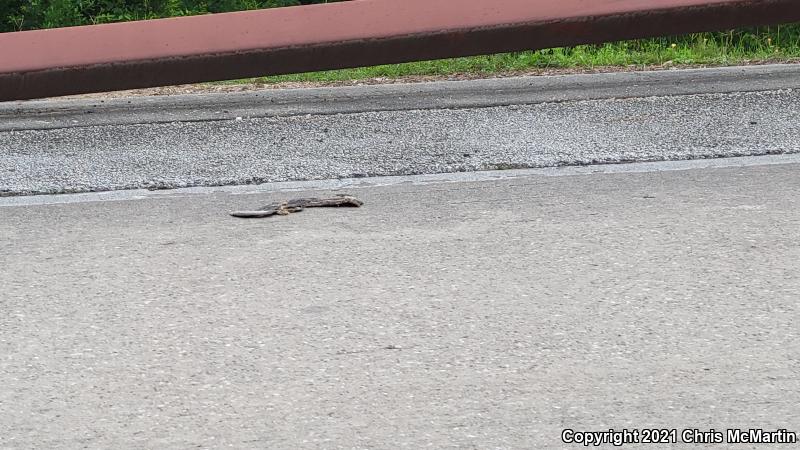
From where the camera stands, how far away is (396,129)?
6137mm

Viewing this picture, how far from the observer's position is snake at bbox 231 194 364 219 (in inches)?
185

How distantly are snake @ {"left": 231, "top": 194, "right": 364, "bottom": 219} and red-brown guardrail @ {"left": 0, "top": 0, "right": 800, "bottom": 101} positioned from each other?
1.62 meters

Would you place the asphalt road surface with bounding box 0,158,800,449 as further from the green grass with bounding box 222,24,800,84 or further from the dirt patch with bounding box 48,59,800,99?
the green grass with bounding box 222,24,800,84

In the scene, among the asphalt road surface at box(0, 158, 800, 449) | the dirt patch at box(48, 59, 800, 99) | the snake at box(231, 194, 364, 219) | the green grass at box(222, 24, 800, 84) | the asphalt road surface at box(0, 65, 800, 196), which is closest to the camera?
the asphalt road surface at box(0, 158, 800, 449)

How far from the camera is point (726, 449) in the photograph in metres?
2.69

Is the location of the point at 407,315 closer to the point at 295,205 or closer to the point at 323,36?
the point at 295,205

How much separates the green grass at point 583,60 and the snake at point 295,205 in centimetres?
296

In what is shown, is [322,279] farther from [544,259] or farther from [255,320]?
[544,259]

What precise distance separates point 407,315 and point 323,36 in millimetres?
3047

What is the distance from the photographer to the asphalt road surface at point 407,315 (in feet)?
9.46

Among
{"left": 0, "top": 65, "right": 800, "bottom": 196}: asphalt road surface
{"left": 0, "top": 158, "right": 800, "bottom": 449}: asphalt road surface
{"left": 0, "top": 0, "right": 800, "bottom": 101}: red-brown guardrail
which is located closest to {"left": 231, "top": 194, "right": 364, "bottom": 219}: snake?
{"left": 0, "top": 158, "right": 800, "bottom": 449}: asphalt road surface

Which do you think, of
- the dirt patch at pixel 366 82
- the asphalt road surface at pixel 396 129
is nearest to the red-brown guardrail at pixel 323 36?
the asphalt road surface at pixel 396 129

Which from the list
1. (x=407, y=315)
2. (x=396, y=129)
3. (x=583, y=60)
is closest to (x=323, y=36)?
(x=396, y=129)

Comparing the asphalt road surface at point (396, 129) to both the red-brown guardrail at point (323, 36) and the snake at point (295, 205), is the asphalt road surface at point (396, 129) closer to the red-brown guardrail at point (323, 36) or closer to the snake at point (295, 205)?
the red-brown guardrail at point (323, 36)
